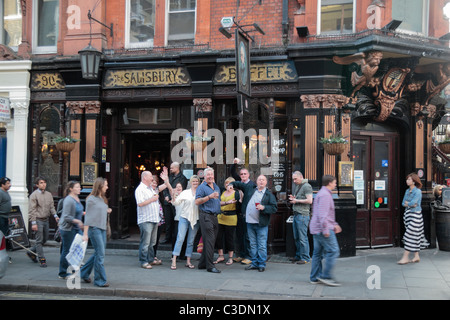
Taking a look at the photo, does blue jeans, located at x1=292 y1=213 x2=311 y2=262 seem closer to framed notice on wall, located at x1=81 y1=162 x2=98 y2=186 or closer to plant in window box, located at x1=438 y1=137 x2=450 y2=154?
plant in window box, located at x1=438 y1=137 x2=450 y2=154

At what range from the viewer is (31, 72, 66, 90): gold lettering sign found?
1272 cm

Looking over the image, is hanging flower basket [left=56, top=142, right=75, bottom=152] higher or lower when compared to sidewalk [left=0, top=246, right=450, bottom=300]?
higher

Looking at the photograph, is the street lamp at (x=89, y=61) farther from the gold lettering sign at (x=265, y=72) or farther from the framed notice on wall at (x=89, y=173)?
the gold lettering sign at (x=265, y=72)

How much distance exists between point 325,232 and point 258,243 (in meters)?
1.94

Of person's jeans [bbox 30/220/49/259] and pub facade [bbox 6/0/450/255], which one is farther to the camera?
pub facade [bbox 6/0/450/255]

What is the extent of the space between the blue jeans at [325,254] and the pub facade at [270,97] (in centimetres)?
254

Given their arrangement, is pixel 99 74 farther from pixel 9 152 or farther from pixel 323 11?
pixel 323 11

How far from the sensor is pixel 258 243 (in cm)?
950

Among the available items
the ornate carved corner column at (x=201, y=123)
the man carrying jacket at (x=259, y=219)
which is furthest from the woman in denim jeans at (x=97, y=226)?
the ornate carved corner column at (x=201, y=123)

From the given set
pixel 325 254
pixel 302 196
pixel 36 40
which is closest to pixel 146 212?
pixel 302 196

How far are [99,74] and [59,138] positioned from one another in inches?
76.3

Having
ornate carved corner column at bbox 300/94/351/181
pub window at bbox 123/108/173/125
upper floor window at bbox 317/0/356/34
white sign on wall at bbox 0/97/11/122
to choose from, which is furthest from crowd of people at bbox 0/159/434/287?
upper floor window at bbox 317/0/356/34

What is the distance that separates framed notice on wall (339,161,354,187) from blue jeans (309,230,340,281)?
297 centimetres

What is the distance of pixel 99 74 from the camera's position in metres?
12.3
